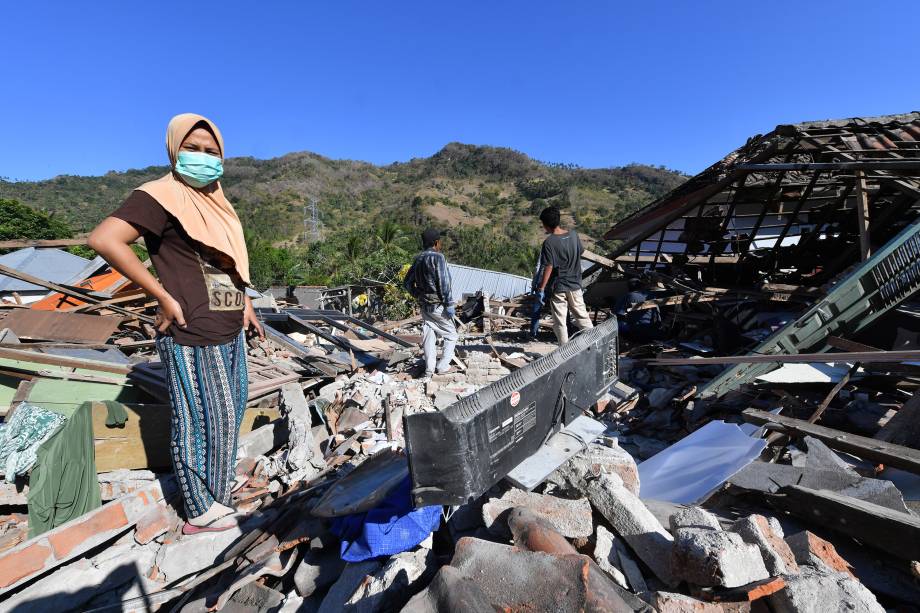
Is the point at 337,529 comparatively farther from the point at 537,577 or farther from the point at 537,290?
the point at 537,290

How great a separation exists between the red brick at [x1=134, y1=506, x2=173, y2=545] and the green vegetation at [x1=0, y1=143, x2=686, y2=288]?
63.3 ft

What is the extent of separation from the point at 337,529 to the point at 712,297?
6525mm

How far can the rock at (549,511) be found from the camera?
182 centimetres

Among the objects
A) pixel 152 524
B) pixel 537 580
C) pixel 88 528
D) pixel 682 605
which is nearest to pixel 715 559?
pixel 682 605

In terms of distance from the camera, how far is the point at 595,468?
7.06 ft

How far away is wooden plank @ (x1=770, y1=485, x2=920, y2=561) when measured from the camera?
1.81m

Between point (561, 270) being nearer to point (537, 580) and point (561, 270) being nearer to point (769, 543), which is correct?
point (769, 543)

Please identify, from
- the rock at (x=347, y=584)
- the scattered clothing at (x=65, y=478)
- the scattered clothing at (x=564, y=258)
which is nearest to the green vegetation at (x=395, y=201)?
the scattered clothing at (x=564, y=258)

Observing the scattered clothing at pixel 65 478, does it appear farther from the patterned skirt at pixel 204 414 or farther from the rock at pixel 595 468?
the rock at pixel 595 468

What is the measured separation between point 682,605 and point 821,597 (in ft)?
1.60

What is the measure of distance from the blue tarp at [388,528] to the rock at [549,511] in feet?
0.79

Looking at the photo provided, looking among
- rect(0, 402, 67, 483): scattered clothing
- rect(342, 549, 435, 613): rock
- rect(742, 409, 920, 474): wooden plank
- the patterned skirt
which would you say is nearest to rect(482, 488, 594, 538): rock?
rect(342, 549, 435, 613): rock

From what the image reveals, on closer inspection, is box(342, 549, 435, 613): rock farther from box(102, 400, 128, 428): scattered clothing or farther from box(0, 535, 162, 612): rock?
box(102, 400, 128, 428): scattered clothing

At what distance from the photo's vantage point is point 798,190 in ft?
22.9
